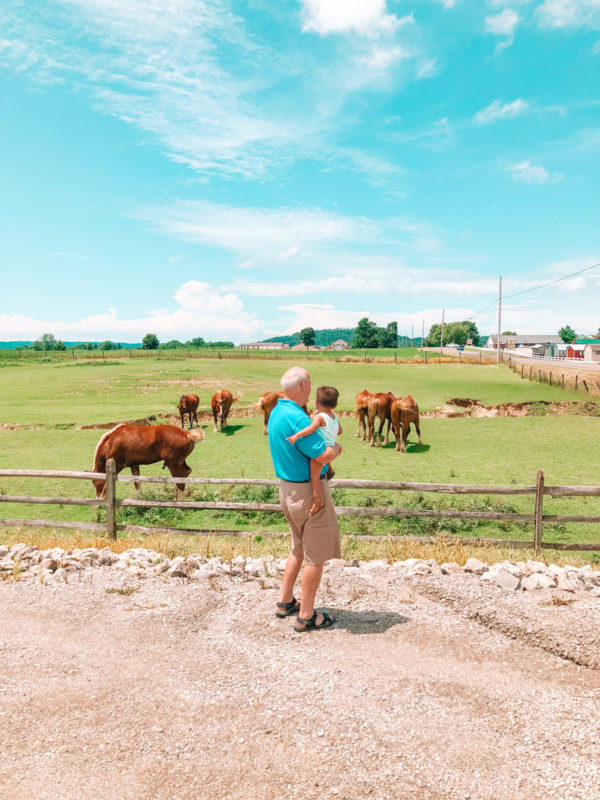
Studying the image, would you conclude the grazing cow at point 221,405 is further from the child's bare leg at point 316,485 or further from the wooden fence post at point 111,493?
the child's bare leg at point 316,485

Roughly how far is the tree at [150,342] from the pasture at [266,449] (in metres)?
114

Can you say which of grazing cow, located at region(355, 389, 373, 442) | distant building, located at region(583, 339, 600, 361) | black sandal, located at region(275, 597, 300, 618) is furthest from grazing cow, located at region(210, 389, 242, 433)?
distant building, located at region(583, 339, 600, 361)

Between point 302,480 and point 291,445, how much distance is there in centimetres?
33

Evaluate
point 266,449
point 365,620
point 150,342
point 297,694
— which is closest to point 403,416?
point 266,449

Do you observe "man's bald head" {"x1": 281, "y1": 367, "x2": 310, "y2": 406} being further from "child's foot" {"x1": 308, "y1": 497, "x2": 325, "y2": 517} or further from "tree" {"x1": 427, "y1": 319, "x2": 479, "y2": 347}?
"tree" {"x1": 427, "y1": 319, "x2": 479, "y2": 347}

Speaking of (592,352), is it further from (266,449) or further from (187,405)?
(266,449)

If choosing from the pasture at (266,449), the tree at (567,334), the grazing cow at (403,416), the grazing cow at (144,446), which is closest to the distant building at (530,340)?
the tree at (567,334)

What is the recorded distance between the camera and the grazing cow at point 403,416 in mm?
16125

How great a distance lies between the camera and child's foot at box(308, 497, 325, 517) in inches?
179

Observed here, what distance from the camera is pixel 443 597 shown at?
560cm

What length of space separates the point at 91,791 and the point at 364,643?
7.91ft

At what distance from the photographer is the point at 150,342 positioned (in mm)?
145750

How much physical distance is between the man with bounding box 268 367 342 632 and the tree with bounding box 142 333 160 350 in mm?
145111

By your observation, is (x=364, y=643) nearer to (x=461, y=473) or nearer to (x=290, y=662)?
(x=290, y=662)
